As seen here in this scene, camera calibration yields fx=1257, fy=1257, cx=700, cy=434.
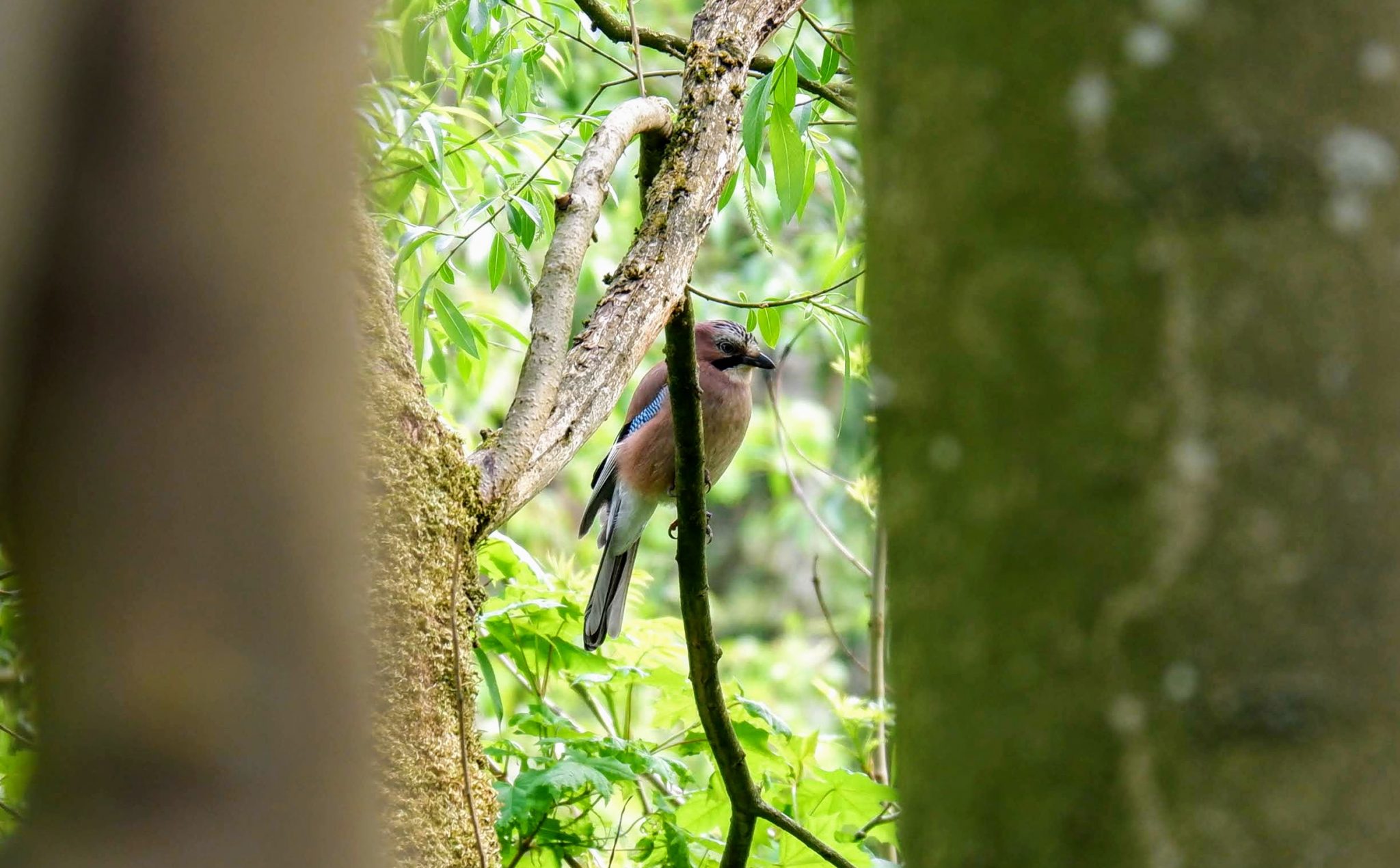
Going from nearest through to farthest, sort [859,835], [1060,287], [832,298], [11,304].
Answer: [11,304]
[1060,287]
[859,835]
[832,298]

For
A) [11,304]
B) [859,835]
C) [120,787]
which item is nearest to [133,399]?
[11,304]

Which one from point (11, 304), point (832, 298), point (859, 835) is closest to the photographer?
point (11, 304)

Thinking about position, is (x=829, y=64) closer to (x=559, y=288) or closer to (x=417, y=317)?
(x=559, y=288)

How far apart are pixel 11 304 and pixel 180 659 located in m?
0.17

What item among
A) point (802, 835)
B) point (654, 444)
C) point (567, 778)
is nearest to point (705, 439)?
point (654, 444)

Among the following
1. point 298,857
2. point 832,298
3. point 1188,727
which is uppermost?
point 832,298

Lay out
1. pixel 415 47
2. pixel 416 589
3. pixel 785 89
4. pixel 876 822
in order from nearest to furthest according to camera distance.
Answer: pixel 416 589 < pixel 785 89 < pixel 415 47 < pixel 876 822

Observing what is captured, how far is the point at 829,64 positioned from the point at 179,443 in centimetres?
230

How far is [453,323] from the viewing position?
2.62 metres

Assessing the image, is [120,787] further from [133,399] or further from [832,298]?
[832,298]

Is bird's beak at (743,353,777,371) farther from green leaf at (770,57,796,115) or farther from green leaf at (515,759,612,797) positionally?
green leaf at (515,759,612,797)

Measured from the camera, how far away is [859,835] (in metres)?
2.49

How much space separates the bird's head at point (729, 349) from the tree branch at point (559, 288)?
7.28ft

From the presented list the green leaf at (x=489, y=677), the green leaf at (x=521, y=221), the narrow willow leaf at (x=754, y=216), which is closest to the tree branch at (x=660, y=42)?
the narrow willow leaf at (x=754, y=216)
